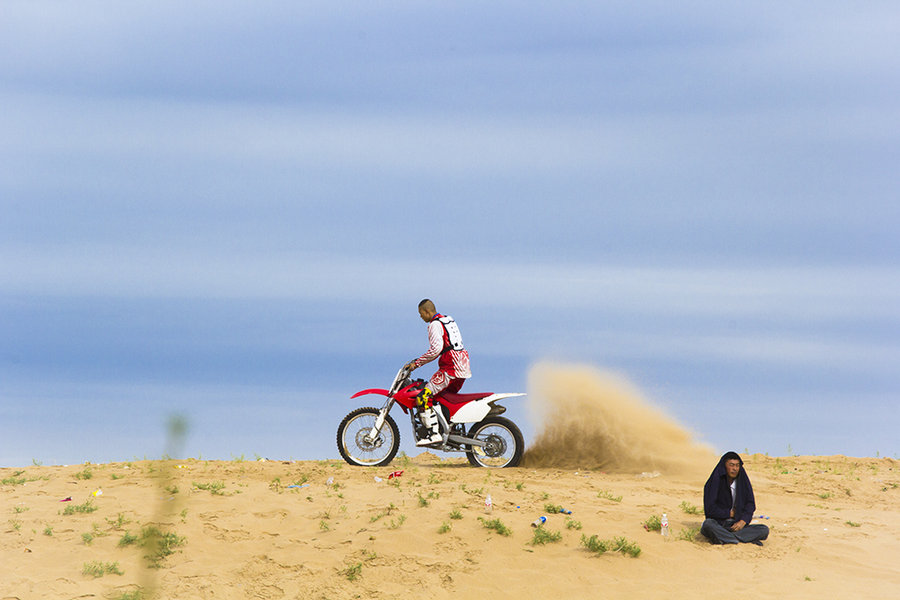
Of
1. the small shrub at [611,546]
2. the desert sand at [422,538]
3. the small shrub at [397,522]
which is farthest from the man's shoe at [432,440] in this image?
the small shrub at [611,546]

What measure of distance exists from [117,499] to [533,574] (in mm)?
6541

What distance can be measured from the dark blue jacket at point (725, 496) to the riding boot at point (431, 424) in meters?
5.07

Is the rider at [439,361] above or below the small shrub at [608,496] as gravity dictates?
above

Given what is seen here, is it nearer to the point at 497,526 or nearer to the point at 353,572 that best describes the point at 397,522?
the point at 353,572

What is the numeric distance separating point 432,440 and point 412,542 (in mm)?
3884

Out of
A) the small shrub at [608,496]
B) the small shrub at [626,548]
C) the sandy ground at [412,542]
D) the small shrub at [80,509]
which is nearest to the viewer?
the sandy ground at [412,542]

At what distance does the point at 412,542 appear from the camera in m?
10.9

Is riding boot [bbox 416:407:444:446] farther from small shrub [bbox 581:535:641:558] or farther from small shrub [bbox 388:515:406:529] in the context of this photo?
small shrub [bbox 581:535:641:558]

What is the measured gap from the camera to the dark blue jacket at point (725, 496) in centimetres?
1091

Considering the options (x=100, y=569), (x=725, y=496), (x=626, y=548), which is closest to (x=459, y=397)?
(x=626, y=548)

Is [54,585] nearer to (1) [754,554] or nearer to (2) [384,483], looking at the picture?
(2) [384,483]

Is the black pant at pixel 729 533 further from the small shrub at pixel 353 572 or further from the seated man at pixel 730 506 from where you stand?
the small shrub at pixel 353 572

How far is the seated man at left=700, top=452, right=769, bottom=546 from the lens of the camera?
10898 millimetres

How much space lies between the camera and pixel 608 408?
16.5 m
